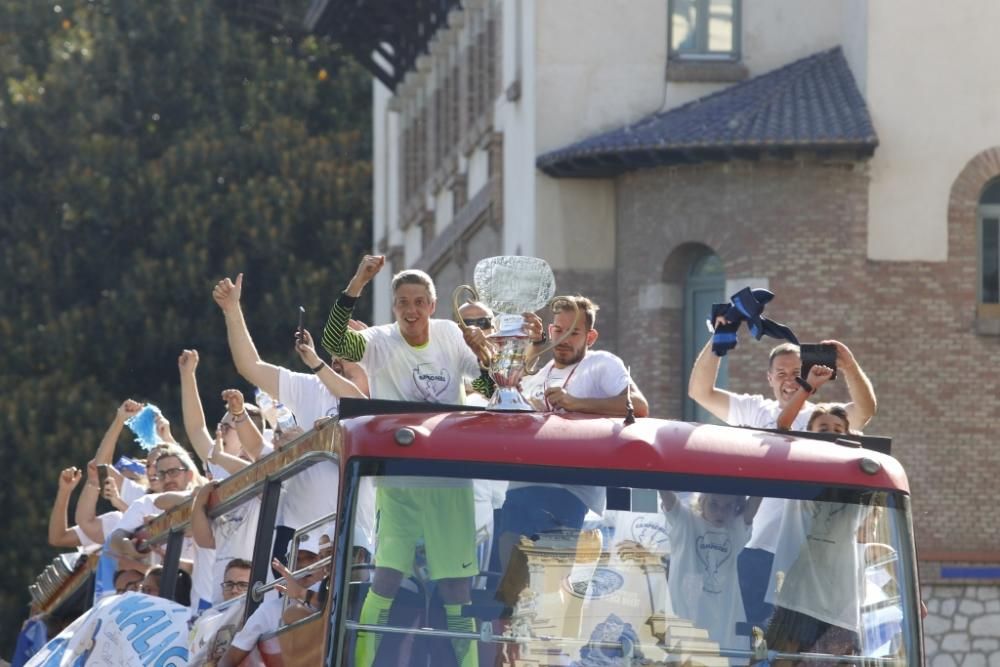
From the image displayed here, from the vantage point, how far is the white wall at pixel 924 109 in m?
25.4

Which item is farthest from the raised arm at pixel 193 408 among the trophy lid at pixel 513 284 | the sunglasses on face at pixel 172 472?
the trophy lid at pixel 513 284

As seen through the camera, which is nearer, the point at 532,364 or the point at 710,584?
the point at 710,584

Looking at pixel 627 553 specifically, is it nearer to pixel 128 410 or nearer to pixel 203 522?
pixel 203 522

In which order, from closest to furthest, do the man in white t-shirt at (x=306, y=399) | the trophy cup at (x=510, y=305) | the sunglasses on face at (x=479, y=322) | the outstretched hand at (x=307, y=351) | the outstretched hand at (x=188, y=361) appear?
1. the man in white t-shirt at (x=306, y=399)
2. the trophy cup at (x=510, y=305)
3. the outstretched hand at (x=307, y=351)
4. the sunglasses on face at (x=479, y=322)
5. the outstretched hand at (x=188, y=361)

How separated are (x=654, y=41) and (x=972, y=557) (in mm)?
7180

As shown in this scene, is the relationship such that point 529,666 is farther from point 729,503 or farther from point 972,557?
point 972,557

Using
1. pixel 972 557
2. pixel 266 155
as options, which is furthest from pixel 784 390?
pixel 266 155

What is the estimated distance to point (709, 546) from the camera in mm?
9602

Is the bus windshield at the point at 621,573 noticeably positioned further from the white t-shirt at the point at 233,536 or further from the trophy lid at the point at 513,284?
the white t-shirt at the point at 233,536

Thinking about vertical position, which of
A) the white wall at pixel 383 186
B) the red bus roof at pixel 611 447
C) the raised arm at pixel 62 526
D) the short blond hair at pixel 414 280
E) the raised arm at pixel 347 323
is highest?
the white wall at pixel 383 186

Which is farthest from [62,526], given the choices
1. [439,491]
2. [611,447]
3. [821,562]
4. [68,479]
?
[821,562]

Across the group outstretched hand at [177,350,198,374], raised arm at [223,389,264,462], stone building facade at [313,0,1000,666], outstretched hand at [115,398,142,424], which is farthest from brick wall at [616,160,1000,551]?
raised arm at [223,389,264,462]

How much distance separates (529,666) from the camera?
9.26m

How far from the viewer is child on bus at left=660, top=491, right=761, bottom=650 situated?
9.52 m
